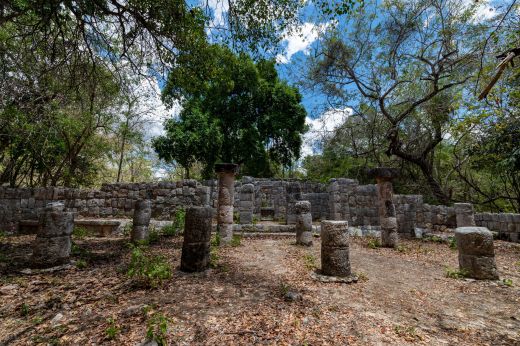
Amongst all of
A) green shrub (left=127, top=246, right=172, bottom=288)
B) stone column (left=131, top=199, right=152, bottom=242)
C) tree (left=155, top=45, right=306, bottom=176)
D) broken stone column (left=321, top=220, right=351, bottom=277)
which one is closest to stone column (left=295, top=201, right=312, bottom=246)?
broken stone column (left=321, top=220, right=351, bottom=277)

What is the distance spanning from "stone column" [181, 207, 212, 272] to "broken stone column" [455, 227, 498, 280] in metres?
5.58

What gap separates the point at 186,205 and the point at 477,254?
9.71 metres

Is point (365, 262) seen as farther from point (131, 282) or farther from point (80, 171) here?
point (80, 171)

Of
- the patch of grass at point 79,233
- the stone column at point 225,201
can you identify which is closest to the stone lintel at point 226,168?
the stone column at point 225,201

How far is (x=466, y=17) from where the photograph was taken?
A: 37.0 ft

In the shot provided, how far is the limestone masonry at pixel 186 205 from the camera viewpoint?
33.0ft

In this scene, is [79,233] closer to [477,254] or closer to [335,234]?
[335,234]

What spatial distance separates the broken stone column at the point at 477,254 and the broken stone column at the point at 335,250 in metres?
2.66

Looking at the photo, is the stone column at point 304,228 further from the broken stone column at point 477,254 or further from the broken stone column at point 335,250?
the broken stone column at point 477,254

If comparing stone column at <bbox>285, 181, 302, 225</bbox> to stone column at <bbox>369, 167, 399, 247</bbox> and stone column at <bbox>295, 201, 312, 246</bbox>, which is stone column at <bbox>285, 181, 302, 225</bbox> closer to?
stone column at <bbox>295, 201, 312, 246</bbox>

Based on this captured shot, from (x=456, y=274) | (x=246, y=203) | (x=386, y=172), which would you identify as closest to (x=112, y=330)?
(x=456, y=274)

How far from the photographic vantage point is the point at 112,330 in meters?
2.93

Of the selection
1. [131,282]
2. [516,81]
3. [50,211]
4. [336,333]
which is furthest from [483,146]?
[50,211]

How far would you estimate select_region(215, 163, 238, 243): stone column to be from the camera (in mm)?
8609
